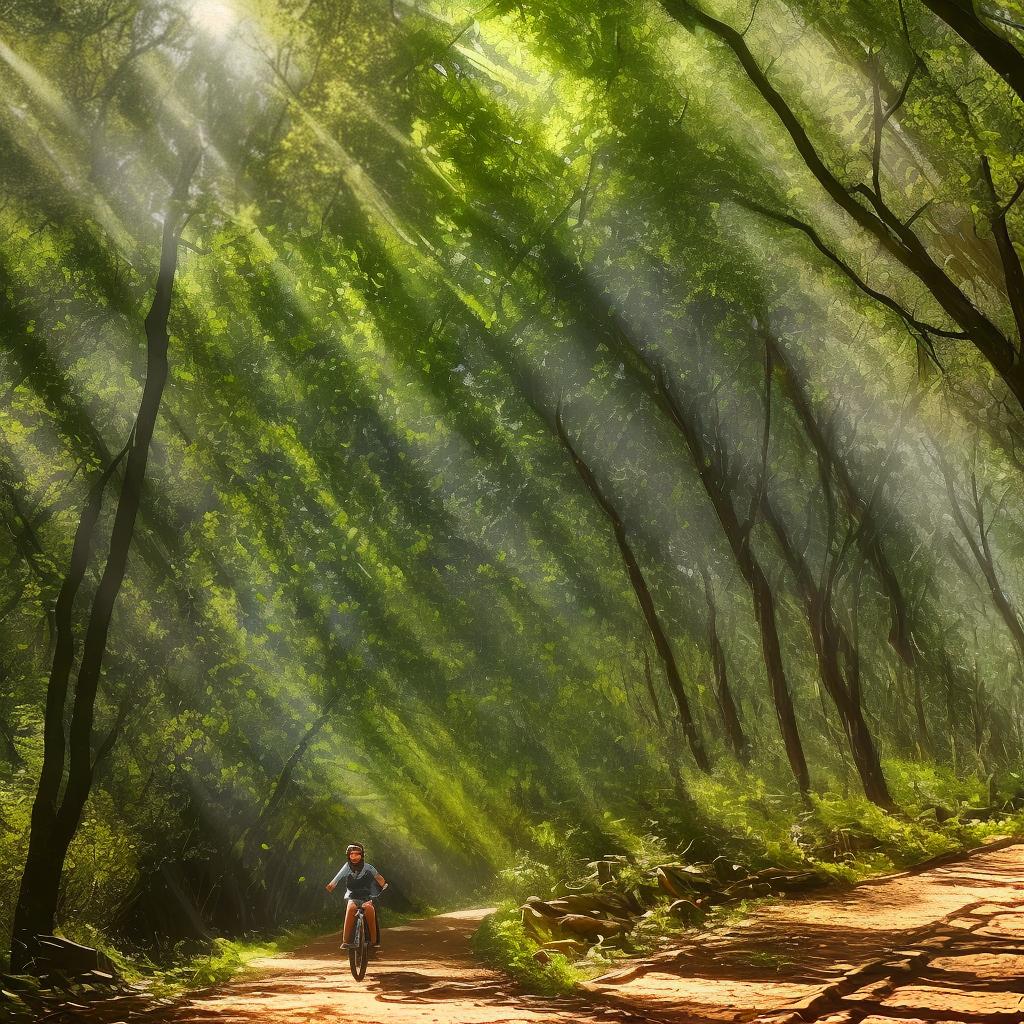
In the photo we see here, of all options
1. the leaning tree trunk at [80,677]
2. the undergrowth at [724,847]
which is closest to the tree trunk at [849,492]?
the undergrowth at [724,847]

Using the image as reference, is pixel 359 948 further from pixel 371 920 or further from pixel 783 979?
pixel 783 979

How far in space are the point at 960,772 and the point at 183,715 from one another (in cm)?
2273

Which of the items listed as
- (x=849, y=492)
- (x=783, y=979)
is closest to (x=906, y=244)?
(x=783, y=979)

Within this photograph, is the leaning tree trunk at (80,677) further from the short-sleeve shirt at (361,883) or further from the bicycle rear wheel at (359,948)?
the bicycle rear wheel at (359,948)

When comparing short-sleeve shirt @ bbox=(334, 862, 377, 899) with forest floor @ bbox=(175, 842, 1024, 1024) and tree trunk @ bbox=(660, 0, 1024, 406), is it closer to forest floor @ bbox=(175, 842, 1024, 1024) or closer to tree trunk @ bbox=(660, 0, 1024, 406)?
forest floor @ bbox=(175, 842, 1024, 1024)

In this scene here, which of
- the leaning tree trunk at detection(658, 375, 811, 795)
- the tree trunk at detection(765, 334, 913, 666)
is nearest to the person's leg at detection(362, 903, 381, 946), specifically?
the leaning tree trunk at detection(658, 375, 811, 795)

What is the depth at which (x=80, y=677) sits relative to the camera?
36.2ft

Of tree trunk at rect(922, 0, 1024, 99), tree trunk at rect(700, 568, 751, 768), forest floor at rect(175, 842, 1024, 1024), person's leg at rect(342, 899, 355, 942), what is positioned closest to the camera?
tree trunk at rect(922, 0, 1024, 99)

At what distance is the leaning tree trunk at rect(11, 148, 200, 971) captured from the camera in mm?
10258

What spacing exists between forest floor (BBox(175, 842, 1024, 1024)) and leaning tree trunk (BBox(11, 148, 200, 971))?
2.03 m

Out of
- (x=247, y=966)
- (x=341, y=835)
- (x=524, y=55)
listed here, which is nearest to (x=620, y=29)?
(x=524, y=55)

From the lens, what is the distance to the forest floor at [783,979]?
698 centimetres

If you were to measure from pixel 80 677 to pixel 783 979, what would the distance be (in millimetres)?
8118

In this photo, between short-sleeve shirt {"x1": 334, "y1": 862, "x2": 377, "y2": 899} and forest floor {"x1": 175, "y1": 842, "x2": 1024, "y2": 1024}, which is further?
short-sleeve shirt {"x1": 334, "y1": 862, "x2": 377, "y2": 899}
